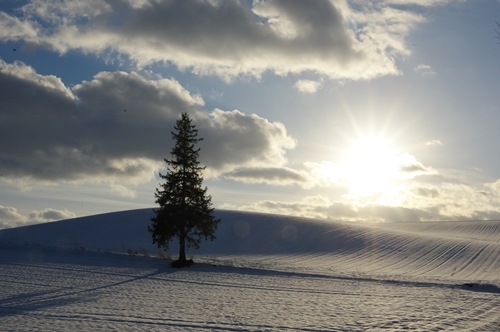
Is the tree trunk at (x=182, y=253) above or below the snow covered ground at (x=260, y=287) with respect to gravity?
above

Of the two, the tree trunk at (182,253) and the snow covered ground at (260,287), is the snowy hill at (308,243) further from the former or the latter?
the tree trunk at (182,253)

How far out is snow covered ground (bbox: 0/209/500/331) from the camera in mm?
16312

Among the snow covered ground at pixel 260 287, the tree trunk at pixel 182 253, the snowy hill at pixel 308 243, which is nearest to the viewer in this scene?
the snow covered ground at pixel 260 287

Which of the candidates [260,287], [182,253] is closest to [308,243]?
[182,253]

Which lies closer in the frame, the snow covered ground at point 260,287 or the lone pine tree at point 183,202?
the snow covered ground at point 260,287

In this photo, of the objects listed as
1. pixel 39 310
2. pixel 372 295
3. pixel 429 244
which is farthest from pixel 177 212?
pixel 429 244

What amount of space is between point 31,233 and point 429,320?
59.3m

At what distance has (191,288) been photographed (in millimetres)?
25531

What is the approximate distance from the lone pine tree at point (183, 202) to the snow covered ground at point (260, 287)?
98.5 inches

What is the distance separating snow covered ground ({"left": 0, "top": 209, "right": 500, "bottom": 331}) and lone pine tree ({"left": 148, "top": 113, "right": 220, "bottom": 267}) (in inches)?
98.5

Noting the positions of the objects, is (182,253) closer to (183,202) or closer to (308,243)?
(183,202)

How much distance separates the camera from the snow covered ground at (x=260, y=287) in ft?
53.5

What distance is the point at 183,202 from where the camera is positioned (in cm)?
3809

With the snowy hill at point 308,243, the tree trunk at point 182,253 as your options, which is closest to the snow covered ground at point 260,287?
the snowy hill at point 308,243
